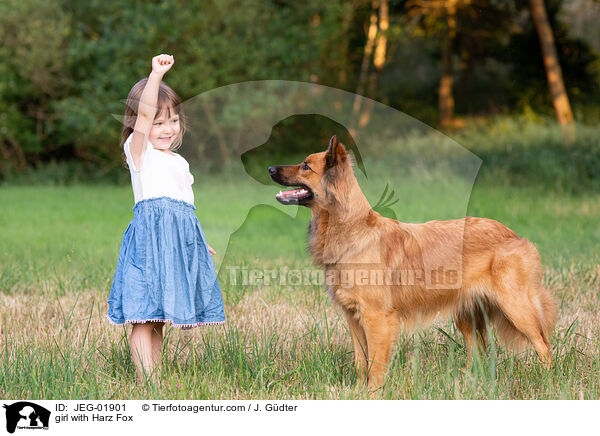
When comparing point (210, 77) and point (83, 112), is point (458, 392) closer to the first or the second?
point (210, 77)

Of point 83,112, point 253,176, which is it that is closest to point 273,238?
point 253,176

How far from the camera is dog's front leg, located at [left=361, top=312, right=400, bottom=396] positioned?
353cm

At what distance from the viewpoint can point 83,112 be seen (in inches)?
663

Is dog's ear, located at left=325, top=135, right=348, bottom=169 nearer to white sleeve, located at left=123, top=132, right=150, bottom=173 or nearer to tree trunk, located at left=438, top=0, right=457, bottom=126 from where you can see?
white sleeve, located at left=123, top=132, right=150, bottom=173

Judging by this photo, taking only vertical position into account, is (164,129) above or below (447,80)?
below

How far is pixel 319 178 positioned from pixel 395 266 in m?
0.73

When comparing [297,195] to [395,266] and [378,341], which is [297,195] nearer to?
[395,266]

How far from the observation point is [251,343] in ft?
13.3

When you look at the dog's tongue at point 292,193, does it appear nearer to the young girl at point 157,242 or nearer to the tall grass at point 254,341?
the tall grass at point 254,341

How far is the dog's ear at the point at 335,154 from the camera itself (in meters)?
3.45

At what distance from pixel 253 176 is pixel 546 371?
7.66ft
